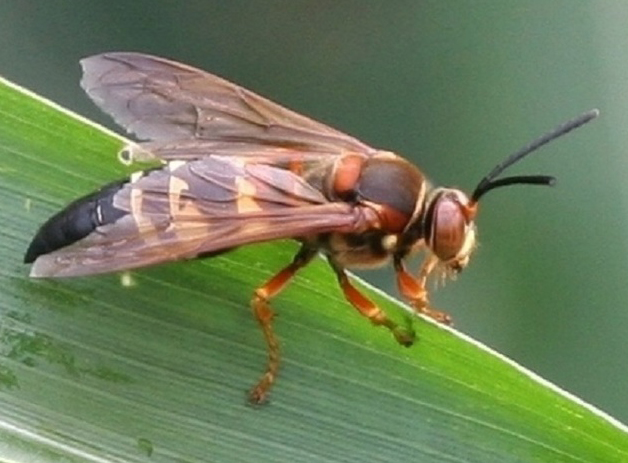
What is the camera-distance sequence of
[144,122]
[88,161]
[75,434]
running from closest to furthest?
[75,434], [88,161], [144,122]

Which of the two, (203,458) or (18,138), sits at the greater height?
(18,138)

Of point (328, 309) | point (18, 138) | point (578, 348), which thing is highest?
point (18, 138)

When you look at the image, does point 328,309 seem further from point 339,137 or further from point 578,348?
point 578,348

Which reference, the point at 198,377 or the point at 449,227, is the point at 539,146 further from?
the point at 198,377

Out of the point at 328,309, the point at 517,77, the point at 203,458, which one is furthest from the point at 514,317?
the point at 203,458

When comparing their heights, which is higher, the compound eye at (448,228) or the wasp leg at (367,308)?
the compound eye at (448,228)

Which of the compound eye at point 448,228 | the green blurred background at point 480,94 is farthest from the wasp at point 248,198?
the green blurred background at point 480,94

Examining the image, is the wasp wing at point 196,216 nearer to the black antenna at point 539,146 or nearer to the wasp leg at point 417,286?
the wasp leg at point 417,286

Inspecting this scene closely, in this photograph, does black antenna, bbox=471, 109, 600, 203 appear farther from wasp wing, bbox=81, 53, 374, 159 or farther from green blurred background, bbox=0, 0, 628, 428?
green blurred background, bbox=0, 0, 628, 428
